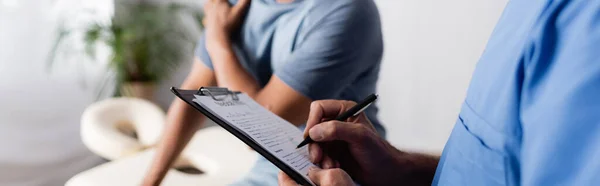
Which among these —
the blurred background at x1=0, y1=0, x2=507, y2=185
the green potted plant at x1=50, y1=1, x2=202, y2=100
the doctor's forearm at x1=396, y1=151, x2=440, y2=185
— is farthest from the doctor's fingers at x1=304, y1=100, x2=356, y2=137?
the green potted plant at x1=50, y1=1, x2=202, y2=100

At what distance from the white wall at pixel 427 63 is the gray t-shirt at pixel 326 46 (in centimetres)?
80

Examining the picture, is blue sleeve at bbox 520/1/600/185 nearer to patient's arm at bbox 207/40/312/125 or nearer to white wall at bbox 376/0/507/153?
patient's arm at bbox 207/40/312/125

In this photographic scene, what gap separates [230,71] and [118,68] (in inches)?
58.9

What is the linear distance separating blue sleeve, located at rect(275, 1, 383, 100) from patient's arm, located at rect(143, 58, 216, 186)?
0.95 ft

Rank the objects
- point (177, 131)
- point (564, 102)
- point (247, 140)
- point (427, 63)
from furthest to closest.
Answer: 1. point (427, 63)
2. point (177, 131)
3. point (247, 140)
4. point (564, 102)

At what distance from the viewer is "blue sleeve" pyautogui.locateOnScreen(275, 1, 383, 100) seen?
3.28ft

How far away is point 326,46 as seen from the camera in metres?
1.01

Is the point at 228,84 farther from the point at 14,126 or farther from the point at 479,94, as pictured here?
the point at 14,126

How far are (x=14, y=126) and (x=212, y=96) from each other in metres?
1.76

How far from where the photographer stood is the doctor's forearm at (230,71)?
106 centimetres

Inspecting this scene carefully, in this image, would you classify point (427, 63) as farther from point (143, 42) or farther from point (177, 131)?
point (143, 42)

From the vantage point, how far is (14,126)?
219cm

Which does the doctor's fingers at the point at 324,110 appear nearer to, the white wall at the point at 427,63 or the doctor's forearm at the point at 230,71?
the doctor's forearm at the point at 230,71

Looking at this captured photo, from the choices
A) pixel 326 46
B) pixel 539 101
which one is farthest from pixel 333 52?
pixel 539 101
